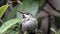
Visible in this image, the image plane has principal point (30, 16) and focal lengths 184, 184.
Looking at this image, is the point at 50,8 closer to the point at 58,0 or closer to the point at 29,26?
the point at 58,0

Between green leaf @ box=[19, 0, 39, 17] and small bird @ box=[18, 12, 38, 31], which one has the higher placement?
green leaf @ box=[19, 0, 39, 17]

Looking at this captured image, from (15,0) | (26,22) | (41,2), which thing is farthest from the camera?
(41,2)

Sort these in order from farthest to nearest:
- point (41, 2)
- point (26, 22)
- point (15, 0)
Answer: point (41, 2)
point (15, 0)
point (26, 22)

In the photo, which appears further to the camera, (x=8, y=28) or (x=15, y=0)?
(x=15, y=0)

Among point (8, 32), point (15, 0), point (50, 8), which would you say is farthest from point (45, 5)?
point (8, 32)

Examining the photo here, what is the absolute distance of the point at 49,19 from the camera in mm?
975

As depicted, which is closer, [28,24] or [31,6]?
[28,24]

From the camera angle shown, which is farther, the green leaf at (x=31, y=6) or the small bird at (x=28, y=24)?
the green leaf at (x=31, y=6)

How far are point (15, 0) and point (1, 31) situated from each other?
8.1 inches

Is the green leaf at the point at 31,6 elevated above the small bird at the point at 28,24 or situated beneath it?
elevated above

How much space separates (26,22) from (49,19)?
33cm

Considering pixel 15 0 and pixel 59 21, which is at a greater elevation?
pixel 15 0

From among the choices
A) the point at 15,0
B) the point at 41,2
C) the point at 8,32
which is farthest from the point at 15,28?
the point at 41,2

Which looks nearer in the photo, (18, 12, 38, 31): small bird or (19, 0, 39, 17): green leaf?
(18, 12, 38, 31): small bird
